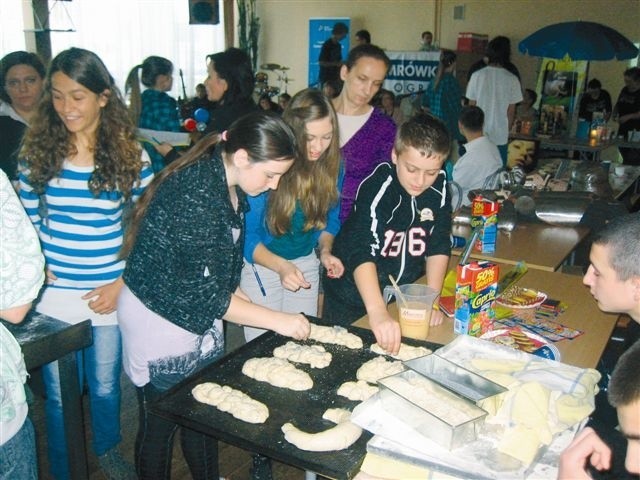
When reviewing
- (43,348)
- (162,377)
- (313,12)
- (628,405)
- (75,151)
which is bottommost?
(162,377)

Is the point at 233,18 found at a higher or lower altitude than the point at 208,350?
higher

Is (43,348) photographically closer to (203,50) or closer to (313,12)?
(203,50)

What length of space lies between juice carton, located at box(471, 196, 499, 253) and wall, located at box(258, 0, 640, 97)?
6679 millimetres

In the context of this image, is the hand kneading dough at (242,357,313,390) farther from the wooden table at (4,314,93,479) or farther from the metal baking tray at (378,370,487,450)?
the wooden table at (4,314,93,479)

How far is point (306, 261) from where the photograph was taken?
7.75 feet

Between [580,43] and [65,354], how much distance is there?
5.23 metres

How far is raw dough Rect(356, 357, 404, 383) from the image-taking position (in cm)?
149

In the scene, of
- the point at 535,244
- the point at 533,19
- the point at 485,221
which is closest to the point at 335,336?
the point at 485,221

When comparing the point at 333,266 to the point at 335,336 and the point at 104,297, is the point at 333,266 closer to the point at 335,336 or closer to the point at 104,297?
the point at 335,336

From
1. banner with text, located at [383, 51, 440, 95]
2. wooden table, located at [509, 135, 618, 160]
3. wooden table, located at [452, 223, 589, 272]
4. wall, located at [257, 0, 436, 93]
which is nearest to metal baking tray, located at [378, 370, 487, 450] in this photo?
wooden table, located at [452, 223, 589, 272]

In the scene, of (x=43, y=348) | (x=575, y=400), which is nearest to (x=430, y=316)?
(x=575, y=400)

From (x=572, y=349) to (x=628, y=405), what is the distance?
774mm

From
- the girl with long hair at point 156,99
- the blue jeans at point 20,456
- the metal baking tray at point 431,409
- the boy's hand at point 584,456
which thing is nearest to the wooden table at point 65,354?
the blue jeans at point 20,456

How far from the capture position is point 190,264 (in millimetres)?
1545
